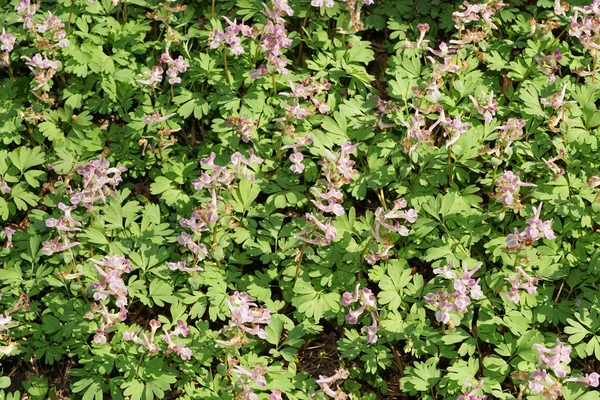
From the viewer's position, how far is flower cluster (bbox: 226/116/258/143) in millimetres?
4824

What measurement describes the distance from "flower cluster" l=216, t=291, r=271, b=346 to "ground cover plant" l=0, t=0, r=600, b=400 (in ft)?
0.05

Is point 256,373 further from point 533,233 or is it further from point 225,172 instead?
point 533,233

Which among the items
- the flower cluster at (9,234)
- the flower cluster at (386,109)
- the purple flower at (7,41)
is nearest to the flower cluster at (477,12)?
the flower cluster at (386,109)

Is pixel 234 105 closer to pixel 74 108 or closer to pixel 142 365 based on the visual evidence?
pixel 74 108

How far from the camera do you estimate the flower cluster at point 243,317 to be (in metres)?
3.97

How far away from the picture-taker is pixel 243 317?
13.0 feet

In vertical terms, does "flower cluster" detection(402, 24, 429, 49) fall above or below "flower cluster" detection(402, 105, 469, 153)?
above

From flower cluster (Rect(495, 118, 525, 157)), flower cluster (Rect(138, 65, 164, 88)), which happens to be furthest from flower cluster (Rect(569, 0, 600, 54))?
flower cluster (Rect(138, 65, 164, 88))

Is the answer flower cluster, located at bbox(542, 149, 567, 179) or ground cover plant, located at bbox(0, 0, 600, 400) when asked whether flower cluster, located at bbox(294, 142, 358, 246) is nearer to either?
ground cover plant, located at bbox(0, 0, 600, 400)

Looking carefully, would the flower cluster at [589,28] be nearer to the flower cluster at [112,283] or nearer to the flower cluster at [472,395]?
the flower cluster at [472,395]

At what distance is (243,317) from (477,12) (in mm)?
2888

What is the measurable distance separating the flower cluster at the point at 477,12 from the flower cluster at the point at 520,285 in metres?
1.87

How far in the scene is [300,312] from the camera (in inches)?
171

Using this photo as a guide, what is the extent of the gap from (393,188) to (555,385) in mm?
1555
